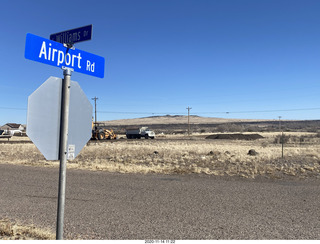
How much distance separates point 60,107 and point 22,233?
9.73 feet

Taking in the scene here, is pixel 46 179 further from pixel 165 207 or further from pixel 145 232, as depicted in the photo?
pixel 145 232

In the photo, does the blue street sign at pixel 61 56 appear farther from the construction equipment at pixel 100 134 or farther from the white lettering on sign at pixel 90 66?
the construction equipment at pixel 100 134

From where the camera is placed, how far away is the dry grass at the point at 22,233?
16.1ft

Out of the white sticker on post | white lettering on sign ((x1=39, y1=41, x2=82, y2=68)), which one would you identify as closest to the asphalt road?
the white sticker on post

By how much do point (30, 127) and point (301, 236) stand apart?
4863 mm

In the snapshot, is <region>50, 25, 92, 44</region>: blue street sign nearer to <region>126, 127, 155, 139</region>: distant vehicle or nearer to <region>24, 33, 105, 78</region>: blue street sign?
<region>24, 33, 105, 78</region>: blue street sign

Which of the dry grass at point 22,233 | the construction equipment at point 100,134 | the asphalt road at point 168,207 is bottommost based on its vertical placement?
the asphalt road at point 168,207

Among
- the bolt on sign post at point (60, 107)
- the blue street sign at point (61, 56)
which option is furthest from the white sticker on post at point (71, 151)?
the blue street sign at point (61, 56)

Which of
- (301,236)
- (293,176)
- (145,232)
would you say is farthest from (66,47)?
(293,176)

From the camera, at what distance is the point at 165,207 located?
7.38m

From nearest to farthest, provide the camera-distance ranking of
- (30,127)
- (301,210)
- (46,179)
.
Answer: (30,127) → (301,210) → (46,179)

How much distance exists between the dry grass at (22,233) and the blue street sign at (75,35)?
326 cm

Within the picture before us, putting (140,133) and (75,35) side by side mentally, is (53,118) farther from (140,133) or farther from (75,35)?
(140,133)

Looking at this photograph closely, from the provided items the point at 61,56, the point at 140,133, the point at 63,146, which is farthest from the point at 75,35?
the point at 140,133
